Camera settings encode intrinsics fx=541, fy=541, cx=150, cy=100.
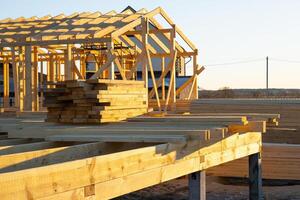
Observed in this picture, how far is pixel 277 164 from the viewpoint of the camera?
12.2 metres

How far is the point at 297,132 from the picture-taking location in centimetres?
1627

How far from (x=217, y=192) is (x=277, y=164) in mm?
1628

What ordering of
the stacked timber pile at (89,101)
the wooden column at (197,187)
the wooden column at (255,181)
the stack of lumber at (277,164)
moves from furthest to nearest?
the stack of lumber at (277,164)
the wooden column at (255,181)
the stacked timber pile at (89,101)
the wooden column at (197,187)

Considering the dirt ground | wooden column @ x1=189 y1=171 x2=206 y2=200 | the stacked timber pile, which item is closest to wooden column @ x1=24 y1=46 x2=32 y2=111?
the dirt ground

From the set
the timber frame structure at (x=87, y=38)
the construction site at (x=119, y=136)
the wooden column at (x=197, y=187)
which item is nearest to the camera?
the construction site at (x=119, y=136)

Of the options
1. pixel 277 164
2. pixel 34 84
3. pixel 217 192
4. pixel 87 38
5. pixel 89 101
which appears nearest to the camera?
pixel 89 101

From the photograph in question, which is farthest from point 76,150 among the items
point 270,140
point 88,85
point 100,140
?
point 270,140

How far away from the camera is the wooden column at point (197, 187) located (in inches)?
272

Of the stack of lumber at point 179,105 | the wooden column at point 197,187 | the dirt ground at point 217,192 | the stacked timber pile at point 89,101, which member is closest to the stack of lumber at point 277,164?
the dirt ground at point 217,192

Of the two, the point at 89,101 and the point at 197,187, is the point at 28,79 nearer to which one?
the point at 89,101

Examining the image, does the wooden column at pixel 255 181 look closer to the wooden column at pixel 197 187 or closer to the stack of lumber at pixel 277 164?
the wooden column at pixel 197 187

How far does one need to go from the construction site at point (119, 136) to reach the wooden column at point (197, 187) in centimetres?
1

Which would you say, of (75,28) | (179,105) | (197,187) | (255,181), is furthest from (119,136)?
(179,105)

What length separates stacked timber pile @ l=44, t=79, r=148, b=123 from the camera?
8.20 m
